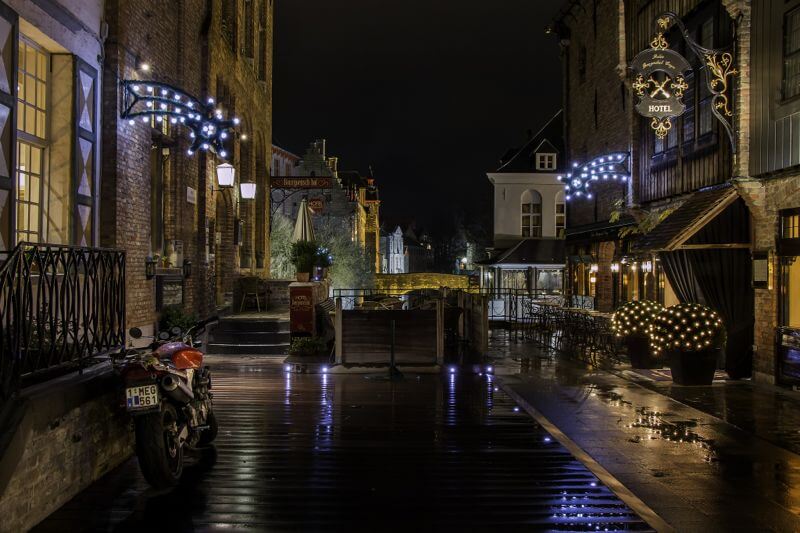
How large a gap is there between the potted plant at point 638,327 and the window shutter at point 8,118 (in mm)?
10058

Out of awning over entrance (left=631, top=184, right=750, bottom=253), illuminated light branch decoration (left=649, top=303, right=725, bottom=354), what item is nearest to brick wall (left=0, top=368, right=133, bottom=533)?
illuminated light branch decoration (left=649, top=303, right=725, bottom=354)

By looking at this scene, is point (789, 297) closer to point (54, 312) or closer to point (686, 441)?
point (686, 441)

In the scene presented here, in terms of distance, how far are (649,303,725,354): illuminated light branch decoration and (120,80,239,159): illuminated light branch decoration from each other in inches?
316

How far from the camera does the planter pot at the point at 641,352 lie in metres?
13.5

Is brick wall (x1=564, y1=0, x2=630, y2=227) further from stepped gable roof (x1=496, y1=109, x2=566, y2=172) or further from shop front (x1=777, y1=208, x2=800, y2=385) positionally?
stepped gable roof (x1=496, y1=109, x2=566, y2=172)

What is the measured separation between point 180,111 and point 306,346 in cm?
501

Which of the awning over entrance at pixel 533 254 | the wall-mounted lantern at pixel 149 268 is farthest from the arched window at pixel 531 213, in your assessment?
the wall-mounted lantern at pixel 149 268

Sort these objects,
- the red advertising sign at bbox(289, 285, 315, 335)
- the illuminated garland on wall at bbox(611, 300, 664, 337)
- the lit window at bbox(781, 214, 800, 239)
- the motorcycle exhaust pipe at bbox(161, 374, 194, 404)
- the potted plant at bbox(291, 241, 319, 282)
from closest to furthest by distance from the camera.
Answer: the motorcycle exhaust pipe at bbox(161, 374, 194, 404) < the lit window at bbox(781, 214, 800, 239) < the illuminated garland on wall at bbox(611, 300, 664, 337) < the red advertising sign at bbox(289, 285, 315, 335) < the potted plant at bbox(291, 241, 319, 282)

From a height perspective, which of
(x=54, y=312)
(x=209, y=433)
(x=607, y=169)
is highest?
(x=607, y=169)

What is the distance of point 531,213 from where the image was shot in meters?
37.9

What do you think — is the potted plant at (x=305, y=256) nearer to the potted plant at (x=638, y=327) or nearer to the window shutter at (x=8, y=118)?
the potted plant at (x=638, y=327)

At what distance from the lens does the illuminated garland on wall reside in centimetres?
1325

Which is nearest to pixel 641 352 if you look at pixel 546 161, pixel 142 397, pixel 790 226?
pixel 790 226

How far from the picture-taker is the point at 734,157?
40.6 feet
